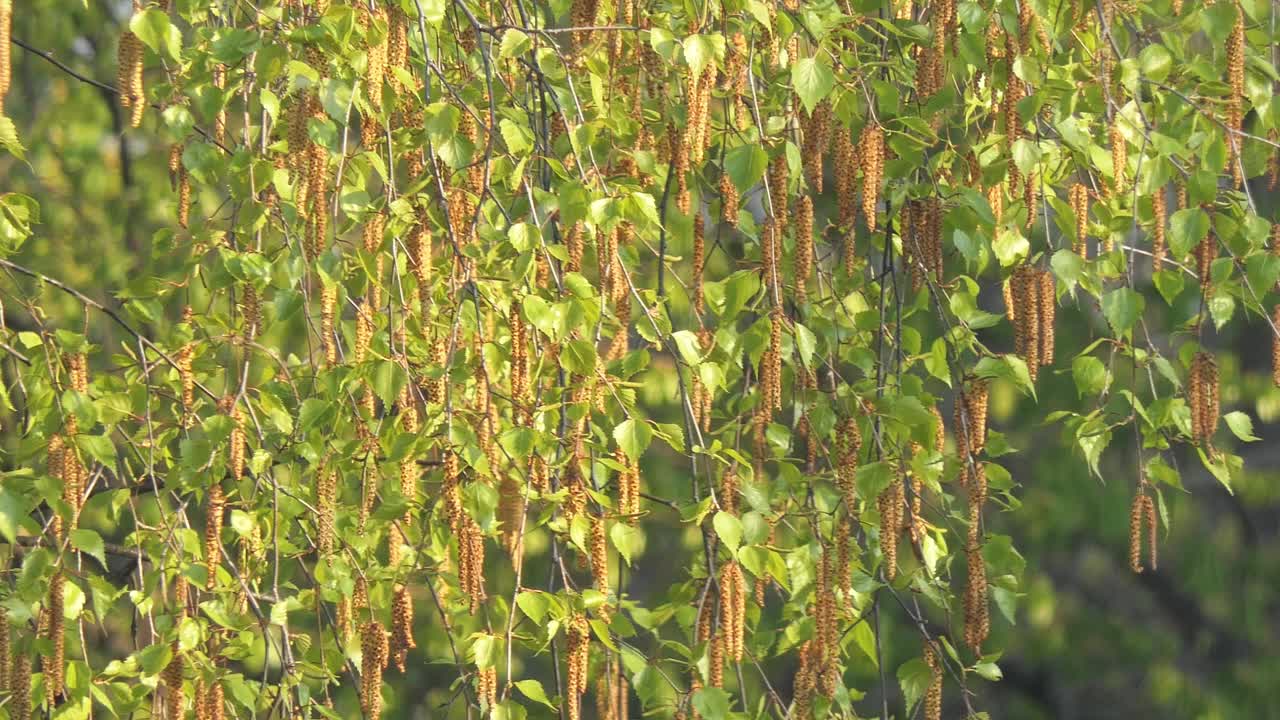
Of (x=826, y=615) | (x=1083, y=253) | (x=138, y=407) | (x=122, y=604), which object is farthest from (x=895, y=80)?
(x=122, y=604)

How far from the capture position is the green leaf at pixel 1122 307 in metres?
1.93

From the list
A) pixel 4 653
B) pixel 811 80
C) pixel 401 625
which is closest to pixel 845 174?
pixel 811 80

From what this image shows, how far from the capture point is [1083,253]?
6.75 ft

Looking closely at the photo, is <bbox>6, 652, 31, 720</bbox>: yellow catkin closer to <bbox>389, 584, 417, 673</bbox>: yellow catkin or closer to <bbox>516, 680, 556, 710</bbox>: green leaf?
<bbox>389, 584, 417, 673</bbox>: yellow catkin

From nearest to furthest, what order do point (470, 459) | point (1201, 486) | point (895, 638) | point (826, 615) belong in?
point (470, 459)
point (826, 615)
point (895, 638)
point (1201, 486)

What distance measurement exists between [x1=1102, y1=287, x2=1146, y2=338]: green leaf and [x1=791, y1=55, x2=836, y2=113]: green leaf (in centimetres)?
41

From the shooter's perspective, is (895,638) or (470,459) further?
(895,638)

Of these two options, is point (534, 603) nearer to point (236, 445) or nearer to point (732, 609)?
point (732, 609)

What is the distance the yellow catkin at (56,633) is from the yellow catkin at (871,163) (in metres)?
0.97

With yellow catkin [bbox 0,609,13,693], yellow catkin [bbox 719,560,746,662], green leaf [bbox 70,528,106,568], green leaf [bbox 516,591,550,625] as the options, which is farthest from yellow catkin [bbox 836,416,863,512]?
yellow catkin [bbox 0,609,13,693]

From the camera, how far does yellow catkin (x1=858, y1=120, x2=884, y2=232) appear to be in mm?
1891

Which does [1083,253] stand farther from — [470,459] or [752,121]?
[470,459]

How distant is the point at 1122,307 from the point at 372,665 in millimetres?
948

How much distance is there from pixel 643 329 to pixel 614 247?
17 centimetres
